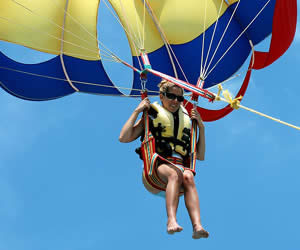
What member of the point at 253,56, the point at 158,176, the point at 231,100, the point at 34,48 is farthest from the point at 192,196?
the point at 34,48

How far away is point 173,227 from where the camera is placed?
524 cm

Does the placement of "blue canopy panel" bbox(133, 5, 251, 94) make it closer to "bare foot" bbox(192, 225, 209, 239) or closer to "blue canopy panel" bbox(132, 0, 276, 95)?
"blue canopy panel" bbox(132, 0, 276, 95)

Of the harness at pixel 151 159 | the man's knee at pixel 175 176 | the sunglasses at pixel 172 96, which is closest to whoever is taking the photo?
the man's knee at pixel 175 176

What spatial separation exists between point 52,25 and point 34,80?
0.81 meters

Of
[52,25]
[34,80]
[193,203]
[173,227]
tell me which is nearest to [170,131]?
[193,203]

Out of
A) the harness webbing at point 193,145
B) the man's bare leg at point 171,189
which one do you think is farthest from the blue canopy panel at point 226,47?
the man's bare leg at point 171,189

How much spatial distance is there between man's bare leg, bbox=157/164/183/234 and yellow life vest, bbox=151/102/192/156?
0.30 metres

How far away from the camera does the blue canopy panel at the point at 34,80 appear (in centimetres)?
780

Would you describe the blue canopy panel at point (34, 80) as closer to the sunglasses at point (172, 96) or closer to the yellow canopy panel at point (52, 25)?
the yellow canopy panel at point (52, 25)

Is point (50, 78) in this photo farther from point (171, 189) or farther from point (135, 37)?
point (171, 189)

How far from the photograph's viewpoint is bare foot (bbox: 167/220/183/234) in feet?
17.1

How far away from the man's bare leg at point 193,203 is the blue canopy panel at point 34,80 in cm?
306

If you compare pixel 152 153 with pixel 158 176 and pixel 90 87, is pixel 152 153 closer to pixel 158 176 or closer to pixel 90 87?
pixel 158 176

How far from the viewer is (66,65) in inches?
322
